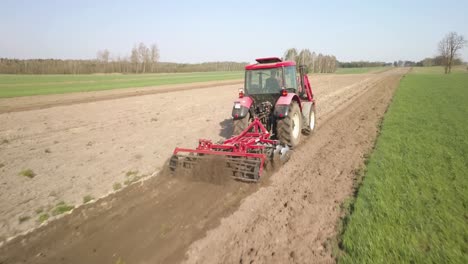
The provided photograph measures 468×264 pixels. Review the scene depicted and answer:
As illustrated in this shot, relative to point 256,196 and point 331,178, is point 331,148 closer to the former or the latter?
point 331,178

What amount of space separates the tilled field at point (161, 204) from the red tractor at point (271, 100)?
72 cm

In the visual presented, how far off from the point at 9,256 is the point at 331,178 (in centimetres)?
473

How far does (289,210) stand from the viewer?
4094mm

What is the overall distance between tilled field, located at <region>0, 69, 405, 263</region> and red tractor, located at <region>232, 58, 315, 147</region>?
→ 72cm

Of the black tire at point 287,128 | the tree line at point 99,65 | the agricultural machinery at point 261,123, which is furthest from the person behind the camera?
the tree line at point 99,65

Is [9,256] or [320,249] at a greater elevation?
[320,249]

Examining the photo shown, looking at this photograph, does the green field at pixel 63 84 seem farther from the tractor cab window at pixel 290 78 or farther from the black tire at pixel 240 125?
the tractor cab window at pixel 290 78

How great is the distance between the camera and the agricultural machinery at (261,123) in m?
5.24

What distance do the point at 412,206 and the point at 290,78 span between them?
4213mm

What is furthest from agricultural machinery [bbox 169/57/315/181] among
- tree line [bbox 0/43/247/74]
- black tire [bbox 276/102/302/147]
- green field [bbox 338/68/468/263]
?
tree line [bbox 0/43/247/74]

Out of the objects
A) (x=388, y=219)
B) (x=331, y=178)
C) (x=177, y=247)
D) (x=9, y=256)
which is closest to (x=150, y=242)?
(x=177, y=247)

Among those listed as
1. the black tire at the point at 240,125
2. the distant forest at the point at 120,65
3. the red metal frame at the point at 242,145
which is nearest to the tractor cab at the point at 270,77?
the black tire at the point at 240,125

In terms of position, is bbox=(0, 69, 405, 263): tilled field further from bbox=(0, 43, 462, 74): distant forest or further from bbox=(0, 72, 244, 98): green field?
bbox=(0, 43, 462, 74): distant forest

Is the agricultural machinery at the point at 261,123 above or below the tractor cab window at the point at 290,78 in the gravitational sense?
below
